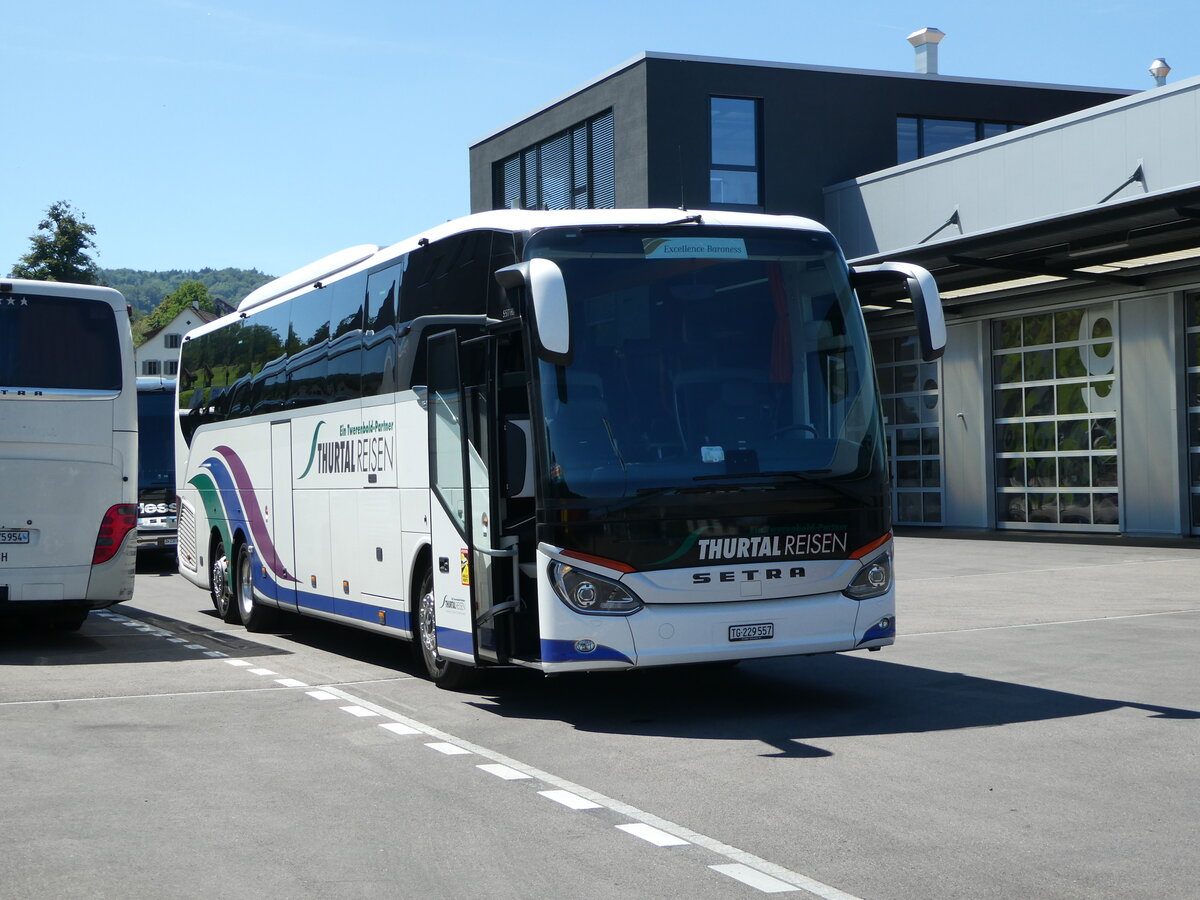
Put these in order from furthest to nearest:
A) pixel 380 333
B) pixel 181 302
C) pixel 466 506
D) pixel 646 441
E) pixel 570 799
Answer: pixel 181 302 < pixel 380 333 < pixel 466 506 < pixel 646 441 < pixel 570 799

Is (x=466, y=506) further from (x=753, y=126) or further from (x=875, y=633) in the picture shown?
(x=753, y=126)

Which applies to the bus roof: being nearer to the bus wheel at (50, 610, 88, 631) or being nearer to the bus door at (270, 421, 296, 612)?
the bus door at (270, 421, 296, 612)

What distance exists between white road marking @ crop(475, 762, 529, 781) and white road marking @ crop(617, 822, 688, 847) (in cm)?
131

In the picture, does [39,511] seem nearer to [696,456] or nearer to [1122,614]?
[696,456]

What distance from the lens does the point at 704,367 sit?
9656 mm

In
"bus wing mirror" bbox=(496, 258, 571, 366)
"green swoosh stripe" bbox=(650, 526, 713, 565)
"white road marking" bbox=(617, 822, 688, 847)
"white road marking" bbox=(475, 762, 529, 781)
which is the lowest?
"white road marking" bbox=(475, 762, 529, 781)

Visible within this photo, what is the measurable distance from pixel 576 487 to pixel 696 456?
80cm

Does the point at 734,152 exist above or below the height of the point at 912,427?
above

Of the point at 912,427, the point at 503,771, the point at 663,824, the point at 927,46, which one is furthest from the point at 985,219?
the point at 663,824

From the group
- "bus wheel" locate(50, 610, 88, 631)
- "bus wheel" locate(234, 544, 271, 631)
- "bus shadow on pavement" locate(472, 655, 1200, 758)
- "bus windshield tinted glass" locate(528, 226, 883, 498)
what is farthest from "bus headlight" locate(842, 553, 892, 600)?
"bus wheel" locate(50, 610, 88, 631)

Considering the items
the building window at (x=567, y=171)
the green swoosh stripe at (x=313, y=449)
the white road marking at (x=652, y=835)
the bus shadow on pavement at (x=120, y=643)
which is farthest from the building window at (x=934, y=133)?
the white road marking at (x=652, y=835)

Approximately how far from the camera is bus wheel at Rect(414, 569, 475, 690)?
11285 mm

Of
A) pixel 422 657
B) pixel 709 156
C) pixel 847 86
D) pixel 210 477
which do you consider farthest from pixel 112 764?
pixel 847 86

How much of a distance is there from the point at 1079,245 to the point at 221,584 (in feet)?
51.2
